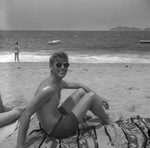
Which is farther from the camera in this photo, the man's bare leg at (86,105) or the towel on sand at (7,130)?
the towel on sand at (7,130)

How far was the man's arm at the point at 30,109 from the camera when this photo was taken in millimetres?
2231

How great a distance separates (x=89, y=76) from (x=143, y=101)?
306cm

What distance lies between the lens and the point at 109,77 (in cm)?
709

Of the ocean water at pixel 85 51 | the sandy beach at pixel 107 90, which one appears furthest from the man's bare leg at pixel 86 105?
the ocean water at pixel 85 51

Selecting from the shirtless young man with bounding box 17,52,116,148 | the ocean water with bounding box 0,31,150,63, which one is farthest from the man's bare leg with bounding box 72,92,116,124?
the ocean water with bounding box 0,31,150,63

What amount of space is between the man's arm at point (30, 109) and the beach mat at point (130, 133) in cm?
94

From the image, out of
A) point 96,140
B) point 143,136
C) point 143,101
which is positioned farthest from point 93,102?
point 143,101

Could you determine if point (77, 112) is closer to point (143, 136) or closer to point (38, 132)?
point (38, 132)

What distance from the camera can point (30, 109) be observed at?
2234 mm

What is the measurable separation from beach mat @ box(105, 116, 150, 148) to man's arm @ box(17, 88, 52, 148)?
939mm

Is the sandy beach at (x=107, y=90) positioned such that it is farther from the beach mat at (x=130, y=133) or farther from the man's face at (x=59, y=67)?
the man's face at (x=59, y=67)

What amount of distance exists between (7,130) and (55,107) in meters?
1.02

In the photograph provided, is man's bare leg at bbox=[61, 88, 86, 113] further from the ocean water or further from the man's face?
the ocean water

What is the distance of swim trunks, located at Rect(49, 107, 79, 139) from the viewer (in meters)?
2.52
